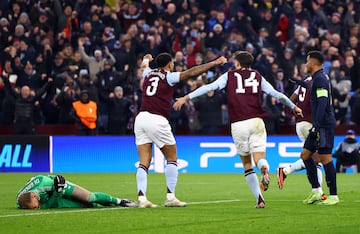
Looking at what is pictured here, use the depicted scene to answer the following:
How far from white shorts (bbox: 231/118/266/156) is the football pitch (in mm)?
927

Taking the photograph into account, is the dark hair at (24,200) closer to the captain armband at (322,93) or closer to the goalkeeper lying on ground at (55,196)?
the goalkeeper lying on ground at (55,196)

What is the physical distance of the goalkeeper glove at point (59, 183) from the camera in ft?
48.6

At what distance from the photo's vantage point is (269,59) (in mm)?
29516

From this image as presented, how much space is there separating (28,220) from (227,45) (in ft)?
58.4

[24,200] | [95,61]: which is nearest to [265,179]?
[24,200]

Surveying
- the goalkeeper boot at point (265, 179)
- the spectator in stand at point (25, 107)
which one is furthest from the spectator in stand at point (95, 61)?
the goalkeeper boot at point (265, 179)

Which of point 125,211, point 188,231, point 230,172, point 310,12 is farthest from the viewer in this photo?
point 310,12

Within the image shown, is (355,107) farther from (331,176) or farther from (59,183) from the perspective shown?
(59,183)

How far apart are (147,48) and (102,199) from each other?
15.7 m

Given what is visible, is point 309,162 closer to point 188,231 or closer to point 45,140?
point 188,231

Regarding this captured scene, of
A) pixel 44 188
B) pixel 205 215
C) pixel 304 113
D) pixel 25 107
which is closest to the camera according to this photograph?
pixel 205 215

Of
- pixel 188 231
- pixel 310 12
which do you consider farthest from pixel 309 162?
pixel 310 12

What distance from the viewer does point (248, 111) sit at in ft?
51.2

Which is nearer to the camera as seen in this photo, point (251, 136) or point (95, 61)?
point (251, 136)
